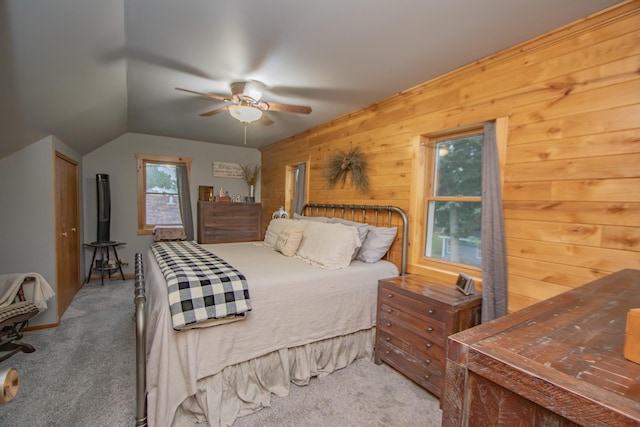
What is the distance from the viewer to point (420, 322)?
2.07 m

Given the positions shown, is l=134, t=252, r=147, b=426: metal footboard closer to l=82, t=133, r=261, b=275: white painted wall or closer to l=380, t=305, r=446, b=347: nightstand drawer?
l=380, t=305, r=446, b=347: nightstand drawer

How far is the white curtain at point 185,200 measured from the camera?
5285 millimetres

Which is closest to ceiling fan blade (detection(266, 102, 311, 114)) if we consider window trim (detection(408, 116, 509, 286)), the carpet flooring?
window trim (detection(408, 116, 509, 286))

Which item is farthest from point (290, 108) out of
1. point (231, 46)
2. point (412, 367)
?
point (412, 367)

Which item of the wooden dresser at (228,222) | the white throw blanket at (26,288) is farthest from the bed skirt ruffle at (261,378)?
the wooden dresser at (228,222)

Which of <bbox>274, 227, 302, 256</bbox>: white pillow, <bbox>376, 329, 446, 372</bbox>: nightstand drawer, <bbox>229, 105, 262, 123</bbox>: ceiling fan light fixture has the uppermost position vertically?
<bbox>229, 105, 262, 123</bbox>: ceiling fan light fixture

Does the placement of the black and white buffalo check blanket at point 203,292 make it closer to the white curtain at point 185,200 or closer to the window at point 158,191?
the white curtain at point 185,200

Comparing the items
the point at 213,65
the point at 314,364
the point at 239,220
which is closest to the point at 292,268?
the point at 314,364

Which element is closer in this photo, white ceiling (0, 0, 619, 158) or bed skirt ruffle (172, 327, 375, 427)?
white ceiling (0, 0, 619, 158)

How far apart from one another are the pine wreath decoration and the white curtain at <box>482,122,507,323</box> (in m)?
1.35

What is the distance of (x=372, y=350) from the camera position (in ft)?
8.26

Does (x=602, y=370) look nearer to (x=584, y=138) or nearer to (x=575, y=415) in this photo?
(x=575, y=415)

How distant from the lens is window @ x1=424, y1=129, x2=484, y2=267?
232 centimetres

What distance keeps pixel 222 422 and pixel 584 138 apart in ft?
9.09
